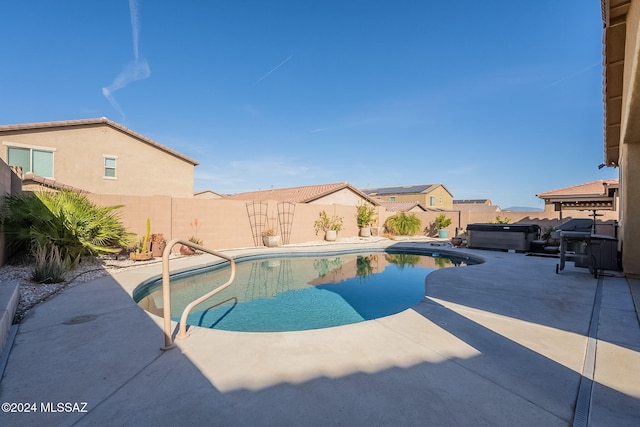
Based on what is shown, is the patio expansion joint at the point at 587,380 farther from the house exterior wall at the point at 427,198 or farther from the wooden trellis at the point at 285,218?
the house exterior wall at the point at 427,198

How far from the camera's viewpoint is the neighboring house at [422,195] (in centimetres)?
4081

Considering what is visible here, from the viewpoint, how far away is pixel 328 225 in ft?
56.6

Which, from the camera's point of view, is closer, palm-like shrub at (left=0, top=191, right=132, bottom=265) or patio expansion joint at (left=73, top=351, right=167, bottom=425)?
Answer: patio expansion joint at (left=73, top=351, right=167, bottom=425)

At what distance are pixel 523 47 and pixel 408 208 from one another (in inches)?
804

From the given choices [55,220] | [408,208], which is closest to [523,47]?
[55,220]

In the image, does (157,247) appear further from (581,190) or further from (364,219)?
(581,190)

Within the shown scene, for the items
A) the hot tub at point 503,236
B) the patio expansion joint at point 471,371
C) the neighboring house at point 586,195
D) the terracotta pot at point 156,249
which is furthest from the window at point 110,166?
the neighboring house at point 586,195

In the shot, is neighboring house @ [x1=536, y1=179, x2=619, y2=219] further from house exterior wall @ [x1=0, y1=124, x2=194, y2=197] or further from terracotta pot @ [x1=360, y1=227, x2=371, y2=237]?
house exterior wall @ [x1=0, y1=124, x2=194, y2=197]

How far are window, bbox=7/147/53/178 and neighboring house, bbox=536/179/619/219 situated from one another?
24.4m

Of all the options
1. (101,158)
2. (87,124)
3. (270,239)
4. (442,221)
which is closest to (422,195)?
(442,221)

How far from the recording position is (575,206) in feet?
53.0

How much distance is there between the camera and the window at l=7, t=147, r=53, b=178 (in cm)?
1366

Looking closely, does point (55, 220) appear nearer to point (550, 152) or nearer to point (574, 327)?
point (574, 327)

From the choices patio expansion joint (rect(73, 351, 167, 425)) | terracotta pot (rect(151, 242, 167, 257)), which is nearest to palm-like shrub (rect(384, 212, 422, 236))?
terracotta pot (rect(151, 242, 167, 257))
